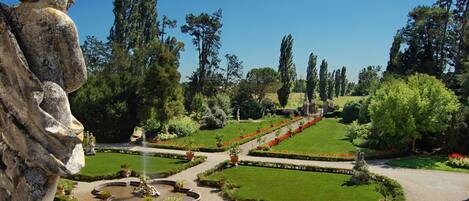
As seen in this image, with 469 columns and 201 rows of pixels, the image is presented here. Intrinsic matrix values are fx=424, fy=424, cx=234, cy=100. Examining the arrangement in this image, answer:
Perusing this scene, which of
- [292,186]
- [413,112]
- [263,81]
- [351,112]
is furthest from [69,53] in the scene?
[263,81]

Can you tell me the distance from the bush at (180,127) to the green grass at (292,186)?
647 inches

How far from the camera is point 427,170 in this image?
26.2 meters

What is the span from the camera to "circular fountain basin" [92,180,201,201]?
20.9 meters

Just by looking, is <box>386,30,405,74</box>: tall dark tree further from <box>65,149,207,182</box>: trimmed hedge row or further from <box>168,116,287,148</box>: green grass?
<box>65,149,207,182</box>: trimmed hedge row

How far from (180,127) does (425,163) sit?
23.5 m

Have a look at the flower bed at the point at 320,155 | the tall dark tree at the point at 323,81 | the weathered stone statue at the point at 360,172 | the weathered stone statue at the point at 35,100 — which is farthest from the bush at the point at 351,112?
the weathered stone statue at the point at 35,100

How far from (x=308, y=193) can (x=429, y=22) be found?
42804 mm

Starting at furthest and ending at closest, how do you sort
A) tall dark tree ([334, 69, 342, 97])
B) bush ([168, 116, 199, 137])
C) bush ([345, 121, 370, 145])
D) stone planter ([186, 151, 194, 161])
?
tall dark tree ([334, 69, 342, 97])
bush ([168, 116, 199, 137])
bush ([345, 121, 370, 145])
stone planter ([186, 151, 194, 161])

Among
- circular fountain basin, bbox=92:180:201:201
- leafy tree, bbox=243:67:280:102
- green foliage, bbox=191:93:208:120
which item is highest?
leafy tree, bbox=243:67:280:102

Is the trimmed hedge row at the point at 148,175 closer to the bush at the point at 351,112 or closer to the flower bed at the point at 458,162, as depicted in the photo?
the flower bed at the point at 458,162

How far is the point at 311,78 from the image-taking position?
264ft

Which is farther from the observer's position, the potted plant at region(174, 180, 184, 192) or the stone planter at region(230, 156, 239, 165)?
the stone planter at region(230, 156, 239, 165)

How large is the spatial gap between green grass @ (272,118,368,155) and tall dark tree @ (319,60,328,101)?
40940 millimetres

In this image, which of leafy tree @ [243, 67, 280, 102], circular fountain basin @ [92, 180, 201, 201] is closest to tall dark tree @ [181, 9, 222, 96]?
leafy tree @ [243, 67, 280, 102]
